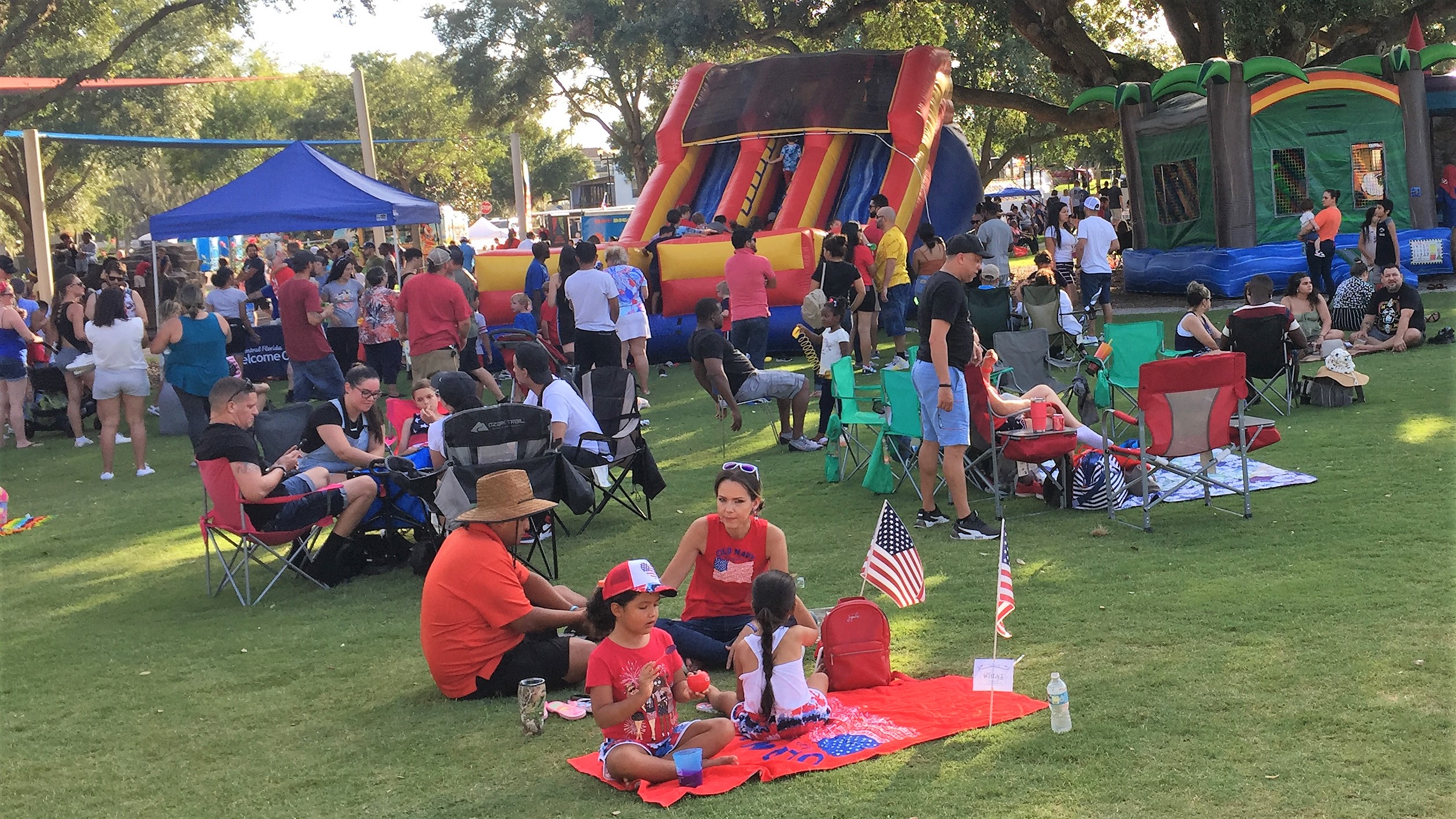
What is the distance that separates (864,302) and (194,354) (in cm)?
630

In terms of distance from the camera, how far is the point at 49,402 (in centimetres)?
1357

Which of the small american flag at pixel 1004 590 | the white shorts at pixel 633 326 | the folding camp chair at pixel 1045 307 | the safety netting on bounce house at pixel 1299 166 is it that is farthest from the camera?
the safety netting on bounce house at pixel 1299 166

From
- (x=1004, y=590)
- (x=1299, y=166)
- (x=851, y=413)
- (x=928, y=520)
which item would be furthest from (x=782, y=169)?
(x=1004, y=590)

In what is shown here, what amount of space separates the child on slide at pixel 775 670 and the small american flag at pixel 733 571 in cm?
59

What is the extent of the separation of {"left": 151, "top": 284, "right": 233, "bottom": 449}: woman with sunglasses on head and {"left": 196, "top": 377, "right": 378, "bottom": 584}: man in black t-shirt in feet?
12.5

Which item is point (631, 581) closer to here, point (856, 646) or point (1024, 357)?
point (856, 646)

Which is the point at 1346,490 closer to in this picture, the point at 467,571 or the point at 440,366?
the point at 467,571

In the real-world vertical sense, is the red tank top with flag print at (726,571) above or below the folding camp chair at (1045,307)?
below

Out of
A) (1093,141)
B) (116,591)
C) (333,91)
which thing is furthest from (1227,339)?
(333,91)

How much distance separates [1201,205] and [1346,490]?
430 inches

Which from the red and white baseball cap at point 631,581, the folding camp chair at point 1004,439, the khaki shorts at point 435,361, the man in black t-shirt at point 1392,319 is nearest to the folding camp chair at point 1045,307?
the man in black t-shirt at point 1392,319

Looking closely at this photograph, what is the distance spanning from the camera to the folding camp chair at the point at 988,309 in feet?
36.5

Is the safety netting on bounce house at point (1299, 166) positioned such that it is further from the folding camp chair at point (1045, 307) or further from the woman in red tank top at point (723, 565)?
the woman in red tank top at point (723, 565)

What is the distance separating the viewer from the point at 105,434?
34.8 ft
